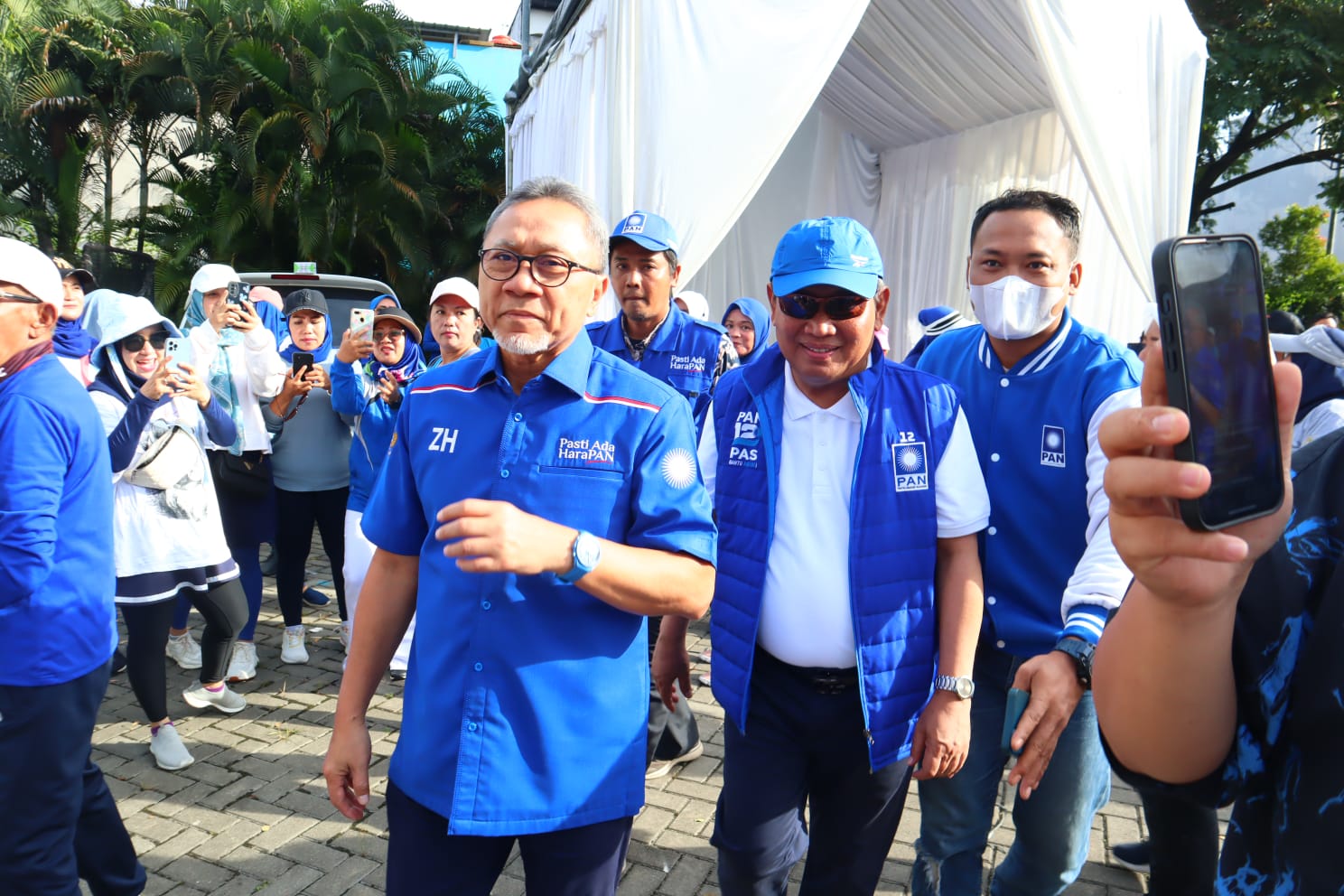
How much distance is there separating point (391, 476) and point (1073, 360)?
5.72 ft

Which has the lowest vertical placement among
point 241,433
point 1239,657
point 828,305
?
point 1239,657

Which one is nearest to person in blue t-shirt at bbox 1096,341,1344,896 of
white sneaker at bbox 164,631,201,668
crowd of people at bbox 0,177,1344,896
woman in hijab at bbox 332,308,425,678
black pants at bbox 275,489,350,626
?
crowd of people at bbox 0,177,1344,896

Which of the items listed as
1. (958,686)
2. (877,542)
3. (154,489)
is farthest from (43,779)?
(958,686)

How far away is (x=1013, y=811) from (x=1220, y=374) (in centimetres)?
191

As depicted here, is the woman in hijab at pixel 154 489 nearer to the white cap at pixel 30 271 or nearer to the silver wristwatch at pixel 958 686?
the white cap at pixel 30 271

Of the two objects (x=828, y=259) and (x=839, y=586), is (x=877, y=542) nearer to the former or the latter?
(x=839, y=586)

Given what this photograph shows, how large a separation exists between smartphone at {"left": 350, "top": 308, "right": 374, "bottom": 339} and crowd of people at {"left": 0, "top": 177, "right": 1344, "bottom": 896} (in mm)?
1939

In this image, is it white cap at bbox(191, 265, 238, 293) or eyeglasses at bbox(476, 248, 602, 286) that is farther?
white cap at bbox(191, 265, 238, 293)

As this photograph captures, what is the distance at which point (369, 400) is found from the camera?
4.55 meters

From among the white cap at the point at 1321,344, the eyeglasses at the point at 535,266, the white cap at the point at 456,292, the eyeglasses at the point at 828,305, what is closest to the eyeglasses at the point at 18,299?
the eyeglasses at the point at 535,266

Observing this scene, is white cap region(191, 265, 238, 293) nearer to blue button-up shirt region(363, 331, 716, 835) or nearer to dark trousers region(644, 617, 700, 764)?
dark trousers region(644, 617, 700, 764)

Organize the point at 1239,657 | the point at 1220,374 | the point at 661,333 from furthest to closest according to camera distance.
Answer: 1. the point at 661,333
2. the point at 1239,657
3. the point at 1220,374

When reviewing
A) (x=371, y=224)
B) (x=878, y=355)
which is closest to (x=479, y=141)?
(x=371, y=224)

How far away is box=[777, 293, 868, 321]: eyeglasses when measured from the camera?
7.09 ft
